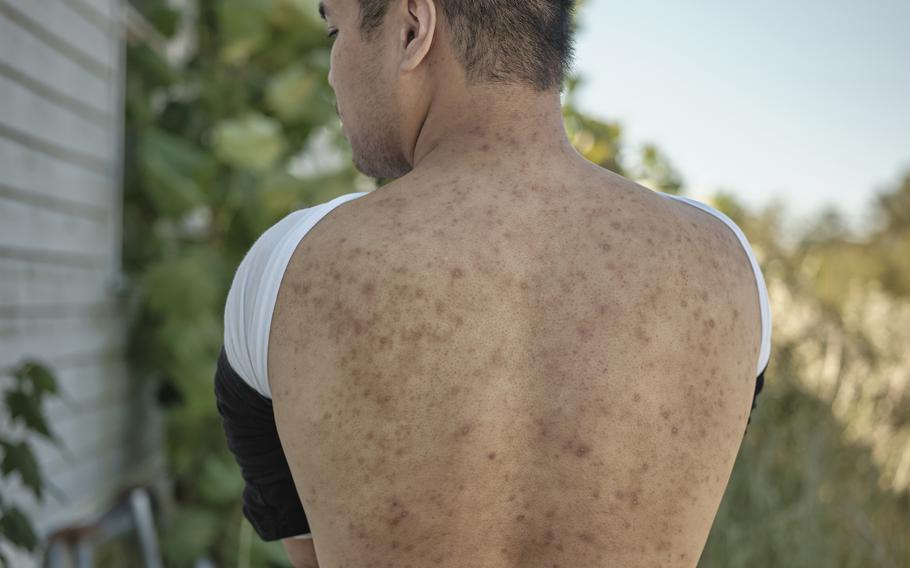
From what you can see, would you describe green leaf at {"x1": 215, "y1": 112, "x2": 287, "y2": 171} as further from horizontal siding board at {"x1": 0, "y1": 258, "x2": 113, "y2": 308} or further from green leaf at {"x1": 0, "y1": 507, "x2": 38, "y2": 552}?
green leaf at {"x1": 0, "y1": 507, "x2": 38, "y2": 552}

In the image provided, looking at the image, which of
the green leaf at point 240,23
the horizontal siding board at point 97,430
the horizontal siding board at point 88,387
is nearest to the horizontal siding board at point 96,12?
the green leaf at point 240,23

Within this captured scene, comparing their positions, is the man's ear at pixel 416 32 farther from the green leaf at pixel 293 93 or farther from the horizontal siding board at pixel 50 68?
the green leaf at pixel 293 93

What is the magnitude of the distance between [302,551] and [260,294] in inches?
16.9

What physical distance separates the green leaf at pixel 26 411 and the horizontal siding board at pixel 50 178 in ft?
3.19

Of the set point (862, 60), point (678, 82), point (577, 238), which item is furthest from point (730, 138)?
point (577, 238)

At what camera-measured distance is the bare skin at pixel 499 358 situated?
115 cm

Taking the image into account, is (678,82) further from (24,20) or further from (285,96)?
(24,20)

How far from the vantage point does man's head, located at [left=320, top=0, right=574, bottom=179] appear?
123cm

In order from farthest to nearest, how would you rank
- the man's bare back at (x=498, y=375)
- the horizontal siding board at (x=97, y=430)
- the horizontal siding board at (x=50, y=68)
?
the horizontal siding board at (x=97, y=430) < the horizontal siding board at (x=50, y=68) < the man's bare back at (x=498, y=375)

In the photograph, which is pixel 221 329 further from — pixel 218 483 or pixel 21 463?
pixel 21 463

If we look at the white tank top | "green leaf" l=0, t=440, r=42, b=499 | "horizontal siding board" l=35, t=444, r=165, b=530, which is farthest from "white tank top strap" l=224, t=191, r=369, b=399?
"horizontal siding board" l=35, t=444, r=165, b=530

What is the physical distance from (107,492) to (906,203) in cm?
4878

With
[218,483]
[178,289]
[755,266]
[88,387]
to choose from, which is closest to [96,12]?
[178,289]

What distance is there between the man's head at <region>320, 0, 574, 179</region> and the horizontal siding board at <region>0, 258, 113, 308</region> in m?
2.10
